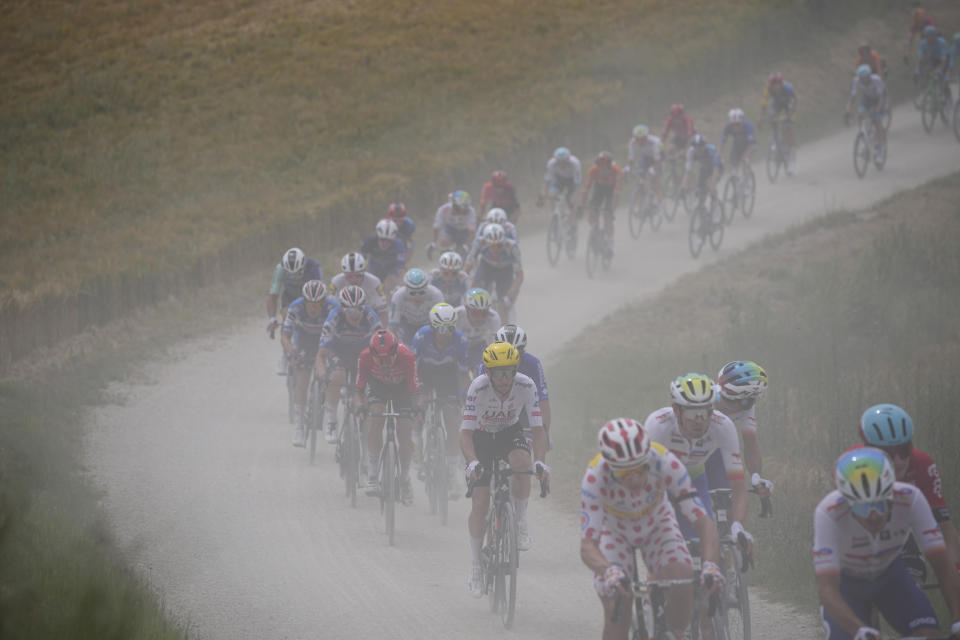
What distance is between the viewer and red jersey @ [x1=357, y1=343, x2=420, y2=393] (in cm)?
1124

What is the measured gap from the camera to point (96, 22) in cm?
4538

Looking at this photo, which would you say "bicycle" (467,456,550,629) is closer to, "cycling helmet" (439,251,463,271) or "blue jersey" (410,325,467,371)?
"blue jersey" (410,325,467,371)

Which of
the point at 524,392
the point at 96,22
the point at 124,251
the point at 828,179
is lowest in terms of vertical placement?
the point at 524,392

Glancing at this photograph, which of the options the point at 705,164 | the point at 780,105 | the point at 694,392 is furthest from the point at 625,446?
the point at 780,105

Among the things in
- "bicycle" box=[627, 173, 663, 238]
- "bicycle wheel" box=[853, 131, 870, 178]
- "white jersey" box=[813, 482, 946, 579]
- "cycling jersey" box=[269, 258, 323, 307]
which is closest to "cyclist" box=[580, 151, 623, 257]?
"bicycle" box=[627, 173, 663, 238]

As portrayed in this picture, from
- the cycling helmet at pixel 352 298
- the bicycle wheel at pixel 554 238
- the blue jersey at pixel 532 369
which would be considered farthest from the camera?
the bicycle wheel at pixel 554 238

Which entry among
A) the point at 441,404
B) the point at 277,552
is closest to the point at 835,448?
the point at 441,404

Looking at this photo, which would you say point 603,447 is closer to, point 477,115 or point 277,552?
point 277,552

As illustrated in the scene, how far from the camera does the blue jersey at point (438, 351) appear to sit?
39.2 feet

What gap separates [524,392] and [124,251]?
54.7ft

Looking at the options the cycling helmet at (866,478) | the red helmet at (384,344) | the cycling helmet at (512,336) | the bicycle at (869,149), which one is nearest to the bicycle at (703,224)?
the bicycle at (869,149)

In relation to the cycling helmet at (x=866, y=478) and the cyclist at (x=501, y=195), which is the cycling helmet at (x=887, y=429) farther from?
the cyclist at (x=501, y=195)

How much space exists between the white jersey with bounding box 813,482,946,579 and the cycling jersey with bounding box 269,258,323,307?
983 centimetres

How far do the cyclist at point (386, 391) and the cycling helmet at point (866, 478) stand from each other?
6.11 m
